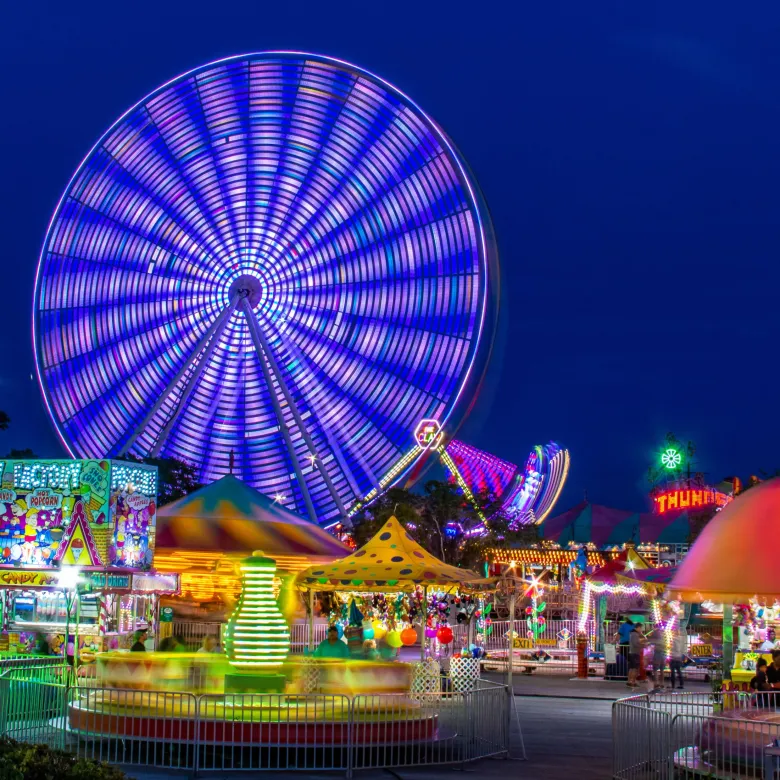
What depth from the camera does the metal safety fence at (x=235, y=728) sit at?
13.7m

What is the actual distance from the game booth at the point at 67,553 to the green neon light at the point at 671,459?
5847 centimetres

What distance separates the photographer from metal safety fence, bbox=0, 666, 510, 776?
13.7 meters

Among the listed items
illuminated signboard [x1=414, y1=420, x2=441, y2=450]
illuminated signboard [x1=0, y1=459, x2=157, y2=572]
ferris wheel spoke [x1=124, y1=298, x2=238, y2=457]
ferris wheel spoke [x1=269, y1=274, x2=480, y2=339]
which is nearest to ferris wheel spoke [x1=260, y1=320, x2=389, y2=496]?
ferris wheel spoke [x1=269, y1=274, x2=480, y2=339]

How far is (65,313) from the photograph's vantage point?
45.2 metres

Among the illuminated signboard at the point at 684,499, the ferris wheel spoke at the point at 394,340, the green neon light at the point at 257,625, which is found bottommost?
the green neon light at the point at 257,625

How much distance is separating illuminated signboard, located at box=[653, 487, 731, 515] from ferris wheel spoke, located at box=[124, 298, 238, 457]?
36095 millimetres

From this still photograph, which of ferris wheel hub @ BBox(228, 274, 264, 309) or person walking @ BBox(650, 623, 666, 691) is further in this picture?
ferris wheel hub @ BBox(228, 274, 264, 309)

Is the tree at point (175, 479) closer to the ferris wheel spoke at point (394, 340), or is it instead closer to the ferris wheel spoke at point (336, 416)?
the ferris wheel spoke at point (336, 416)

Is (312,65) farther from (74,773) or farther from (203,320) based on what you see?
(74,773)

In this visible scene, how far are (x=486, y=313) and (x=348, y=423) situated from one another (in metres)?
6.21

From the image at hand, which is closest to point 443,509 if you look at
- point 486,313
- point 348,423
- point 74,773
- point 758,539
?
point 348,423

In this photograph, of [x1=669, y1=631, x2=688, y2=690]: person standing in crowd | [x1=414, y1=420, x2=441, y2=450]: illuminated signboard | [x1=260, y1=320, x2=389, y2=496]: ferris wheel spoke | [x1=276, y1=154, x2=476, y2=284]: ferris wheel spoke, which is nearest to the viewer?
[x1=669, y1=631, x2=688, y2=690]: person standing in crowd

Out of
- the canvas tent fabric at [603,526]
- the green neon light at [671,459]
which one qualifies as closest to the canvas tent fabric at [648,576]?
the green neon light at [671,459]

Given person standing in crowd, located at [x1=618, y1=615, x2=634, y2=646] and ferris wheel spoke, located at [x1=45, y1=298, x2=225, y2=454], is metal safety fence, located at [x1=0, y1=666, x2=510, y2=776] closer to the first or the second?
person standing in crowd, located at [x1=618, y1=615, x2=634, y2=646]
